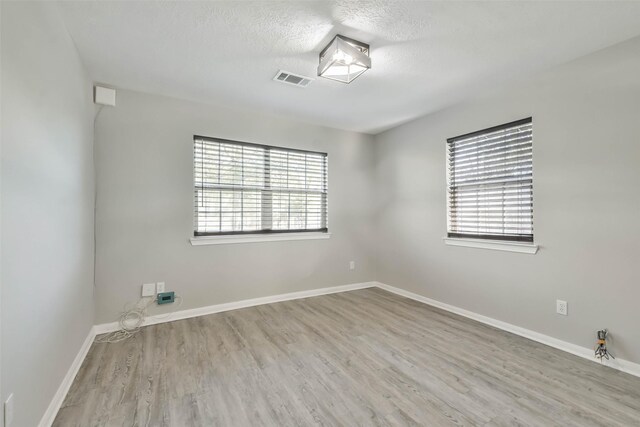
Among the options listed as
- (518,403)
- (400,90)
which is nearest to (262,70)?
(400,90)

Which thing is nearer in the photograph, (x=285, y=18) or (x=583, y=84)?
(x=285, y=18)

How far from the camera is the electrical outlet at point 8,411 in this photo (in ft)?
3.86

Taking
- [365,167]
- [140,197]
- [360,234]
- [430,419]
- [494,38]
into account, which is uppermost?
[494,38]

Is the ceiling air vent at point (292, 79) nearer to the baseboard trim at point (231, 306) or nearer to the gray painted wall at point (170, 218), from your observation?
the gray painted wall at point (170, 218)

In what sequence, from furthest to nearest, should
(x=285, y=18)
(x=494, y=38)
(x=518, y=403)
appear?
(x=494, y=38), (x=285, y=18), (x=518, y=403)

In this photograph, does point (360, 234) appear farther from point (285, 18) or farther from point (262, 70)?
point (285, 18)

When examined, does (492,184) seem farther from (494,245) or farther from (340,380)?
(340,380)

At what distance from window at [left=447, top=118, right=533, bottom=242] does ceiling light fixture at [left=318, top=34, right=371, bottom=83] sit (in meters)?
1.72

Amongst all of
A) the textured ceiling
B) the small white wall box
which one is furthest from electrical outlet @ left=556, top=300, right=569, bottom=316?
the small white wall box

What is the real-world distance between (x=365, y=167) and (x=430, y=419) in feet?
11.6

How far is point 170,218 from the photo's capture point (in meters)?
3.19

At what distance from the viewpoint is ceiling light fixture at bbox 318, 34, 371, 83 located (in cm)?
211

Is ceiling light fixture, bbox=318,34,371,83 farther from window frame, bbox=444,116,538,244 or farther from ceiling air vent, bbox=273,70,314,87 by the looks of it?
window frame, bbox=444,116,538,244

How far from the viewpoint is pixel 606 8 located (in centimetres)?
182
